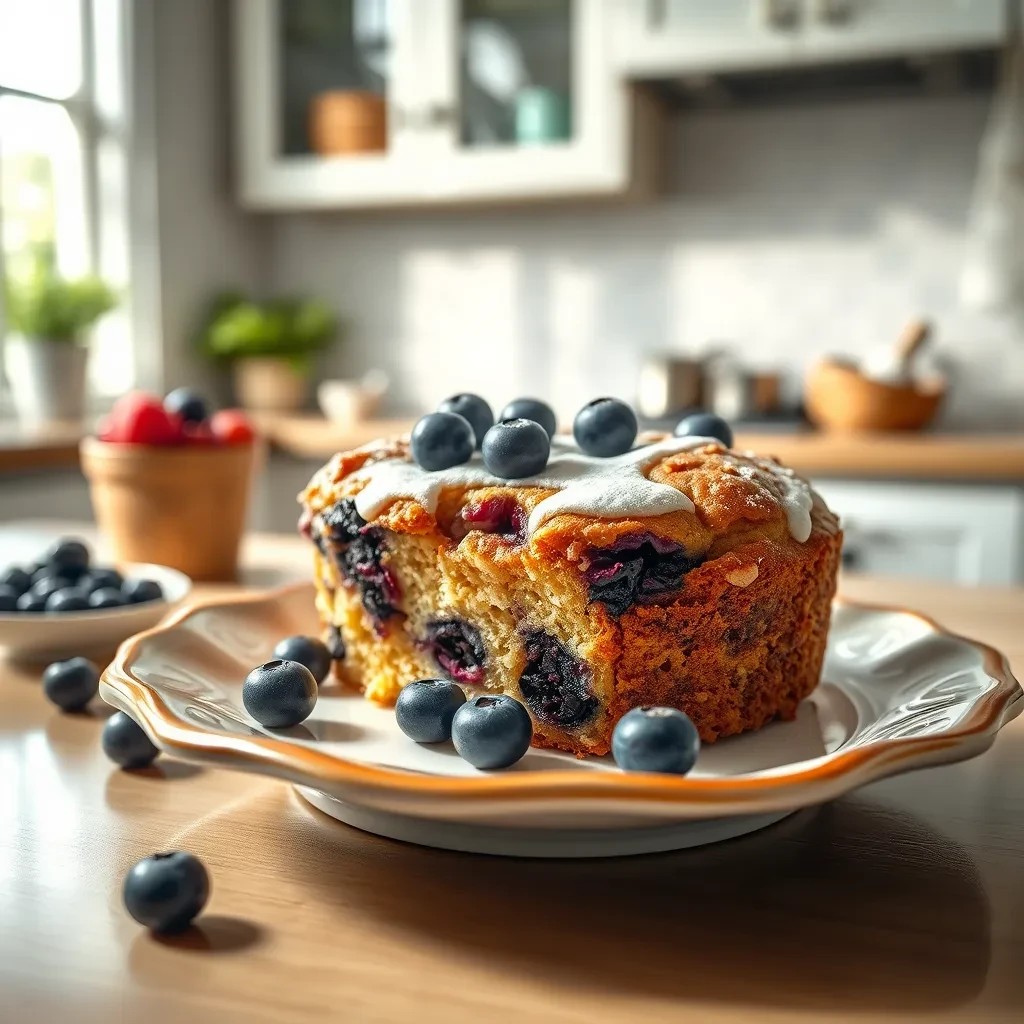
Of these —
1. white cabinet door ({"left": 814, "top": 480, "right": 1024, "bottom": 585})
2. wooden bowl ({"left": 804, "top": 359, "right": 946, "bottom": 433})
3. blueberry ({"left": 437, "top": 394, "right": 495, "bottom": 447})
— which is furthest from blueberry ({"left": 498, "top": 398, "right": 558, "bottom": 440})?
wooden bowl ({"left": 804, "top": 359, "right": 946, "bottom": 433})

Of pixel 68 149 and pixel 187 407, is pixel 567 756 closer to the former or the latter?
pixel 187 407

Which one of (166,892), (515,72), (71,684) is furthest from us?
(515,72)

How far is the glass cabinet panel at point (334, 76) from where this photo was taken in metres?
2.89

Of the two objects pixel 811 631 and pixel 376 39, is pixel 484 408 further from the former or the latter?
pixel 376 39

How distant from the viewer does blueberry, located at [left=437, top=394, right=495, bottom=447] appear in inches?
36.3

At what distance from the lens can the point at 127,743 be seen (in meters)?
0.72

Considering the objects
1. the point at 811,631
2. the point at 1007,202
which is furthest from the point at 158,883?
the point at 1007,202

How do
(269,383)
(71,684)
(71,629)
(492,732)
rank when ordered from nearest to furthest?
(492,732) < (71,684) < (71,629) < (269,383)

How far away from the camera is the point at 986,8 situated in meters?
2.31

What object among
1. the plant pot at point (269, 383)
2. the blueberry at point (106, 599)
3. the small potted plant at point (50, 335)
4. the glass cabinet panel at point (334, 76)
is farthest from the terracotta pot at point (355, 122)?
the blueberry at point (106, 599)

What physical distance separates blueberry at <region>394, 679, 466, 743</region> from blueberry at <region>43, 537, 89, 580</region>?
523 mm

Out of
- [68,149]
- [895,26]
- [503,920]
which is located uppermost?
[895,26]

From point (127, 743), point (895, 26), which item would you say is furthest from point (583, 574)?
point (895, 26)

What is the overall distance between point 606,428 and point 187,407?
0.67 metres
